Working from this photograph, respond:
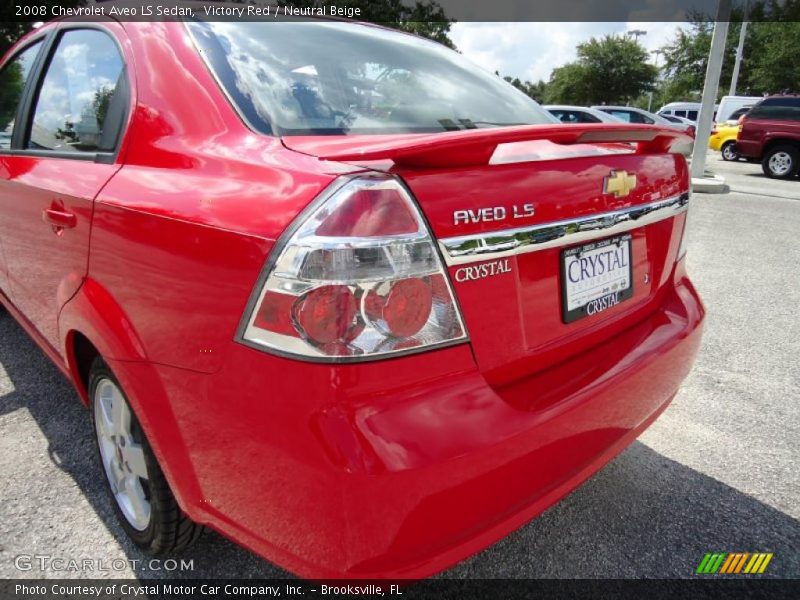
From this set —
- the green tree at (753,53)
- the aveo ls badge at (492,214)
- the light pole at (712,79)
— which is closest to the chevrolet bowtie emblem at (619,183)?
the aveo ls badge at (492,214)

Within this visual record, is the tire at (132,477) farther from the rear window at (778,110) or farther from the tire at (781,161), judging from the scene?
the rear window at (778,110)

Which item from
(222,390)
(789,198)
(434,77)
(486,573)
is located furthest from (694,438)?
(789,198)

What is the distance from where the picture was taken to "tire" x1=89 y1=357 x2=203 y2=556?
166 cm

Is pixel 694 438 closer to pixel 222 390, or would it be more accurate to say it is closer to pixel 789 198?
pixel 222 390

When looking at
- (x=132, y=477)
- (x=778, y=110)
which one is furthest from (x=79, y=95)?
(x=778, y=110)

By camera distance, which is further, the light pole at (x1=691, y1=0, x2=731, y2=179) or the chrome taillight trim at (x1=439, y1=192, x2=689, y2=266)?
the light pole at (x1=691, y1=0, x2=731, y2=179)

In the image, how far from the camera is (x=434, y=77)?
6.67 feet

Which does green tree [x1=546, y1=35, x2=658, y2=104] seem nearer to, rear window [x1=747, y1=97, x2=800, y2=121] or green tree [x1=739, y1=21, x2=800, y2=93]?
green tree [x1=739, y1=21, x2=800, y2=93]

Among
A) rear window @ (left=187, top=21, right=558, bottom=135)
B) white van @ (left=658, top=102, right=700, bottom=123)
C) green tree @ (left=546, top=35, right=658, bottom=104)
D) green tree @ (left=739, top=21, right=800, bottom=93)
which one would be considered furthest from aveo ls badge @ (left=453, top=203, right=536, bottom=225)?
green tree @ (left=546, top=35, right=658, bottom=104)

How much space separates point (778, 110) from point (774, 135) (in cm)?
64

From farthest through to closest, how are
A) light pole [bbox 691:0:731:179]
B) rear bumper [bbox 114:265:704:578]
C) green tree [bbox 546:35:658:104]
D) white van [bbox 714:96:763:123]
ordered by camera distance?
1. green tree [bbox 546:35:658:104]
2. white van [bbox 714:96:763:123]
3. light pole [bbox 691:0:731:179]
4. rear bumper [bbox 114:265:704:578]

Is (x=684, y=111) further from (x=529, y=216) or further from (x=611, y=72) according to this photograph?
(x=611, y=72)

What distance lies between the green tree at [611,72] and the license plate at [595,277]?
5818cm

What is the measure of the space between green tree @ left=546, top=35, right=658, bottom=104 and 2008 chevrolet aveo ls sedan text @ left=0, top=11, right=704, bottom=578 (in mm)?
58194
